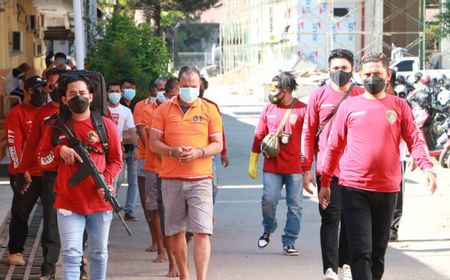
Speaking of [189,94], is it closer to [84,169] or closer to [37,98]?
[84,169]

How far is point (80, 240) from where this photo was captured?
7.36 meters

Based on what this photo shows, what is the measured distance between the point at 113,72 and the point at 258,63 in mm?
34379

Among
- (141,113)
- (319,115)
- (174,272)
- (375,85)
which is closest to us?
(375,85)

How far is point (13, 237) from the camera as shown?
996 cm

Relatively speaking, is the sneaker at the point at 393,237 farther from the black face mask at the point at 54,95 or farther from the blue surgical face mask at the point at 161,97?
the black face mask at the point at 54,95

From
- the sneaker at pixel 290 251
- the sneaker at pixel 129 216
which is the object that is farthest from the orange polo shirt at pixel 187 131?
the sneaker at pixel 129 216

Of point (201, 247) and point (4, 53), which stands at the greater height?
point (4, 53)

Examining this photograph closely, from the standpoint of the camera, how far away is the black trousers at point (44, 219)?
28.7 ft

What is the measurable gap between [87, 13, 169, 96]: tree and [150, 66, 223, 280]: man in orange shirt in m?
9.56

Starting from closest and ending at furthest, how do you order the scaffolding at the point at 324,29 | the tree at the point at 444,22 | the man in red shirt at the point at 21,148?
the man in red shirt at the point at 21,148 → the tree at the point at 444,22 → the scaffolding at the point at 324,29

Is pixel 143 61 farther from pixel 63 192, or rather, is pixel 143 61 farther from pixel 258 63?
pixel 258 63

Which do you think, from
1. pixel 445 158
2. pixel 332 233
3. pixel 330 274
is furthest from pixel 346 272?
pixel 445 158

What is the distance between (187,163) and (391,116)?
1.77 m

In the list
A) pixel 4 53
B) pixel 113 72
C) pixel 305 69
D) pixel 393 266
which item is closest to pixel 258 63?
pixel 305 69
